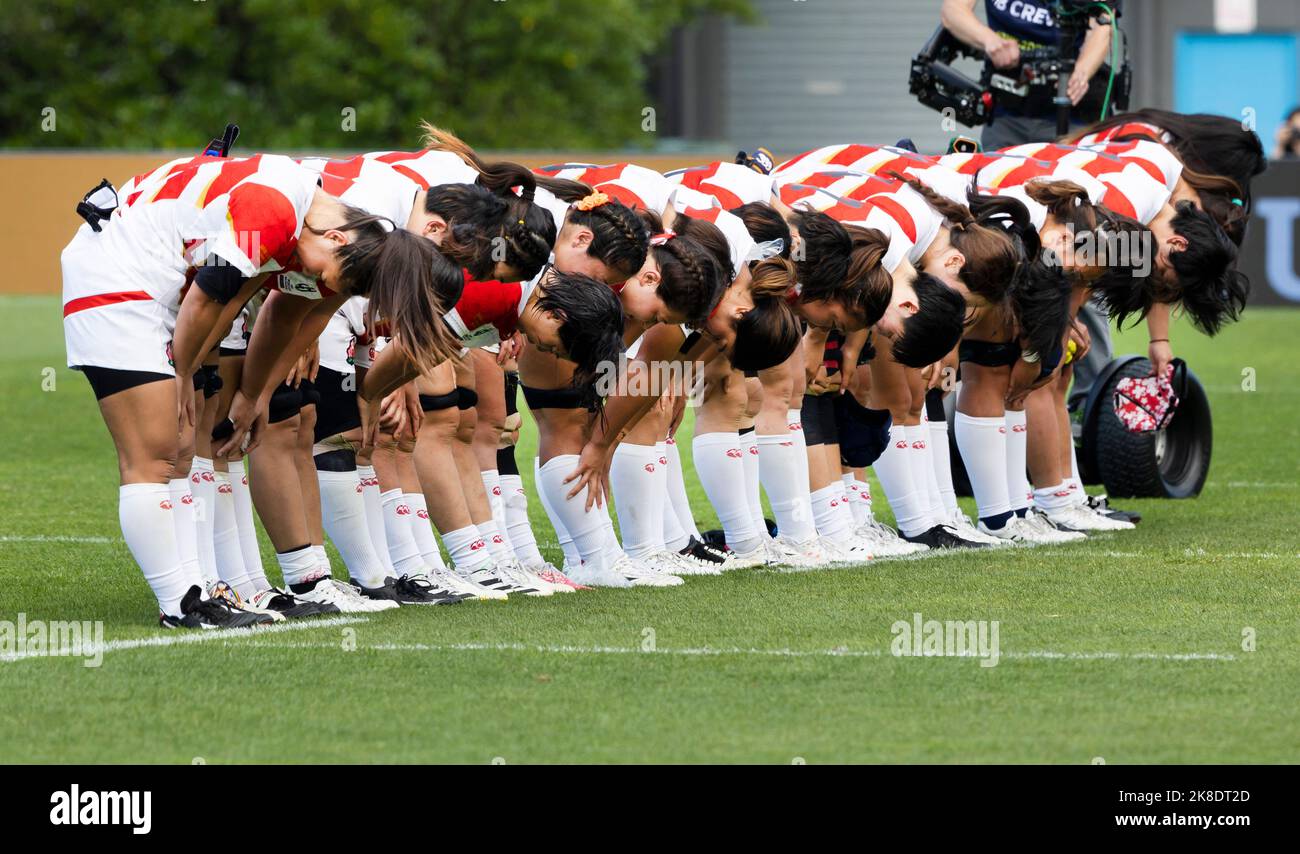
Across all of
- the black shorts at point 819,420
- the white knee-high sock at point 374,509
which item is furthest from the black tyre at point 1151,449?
the white knee-high sock at point 374,509

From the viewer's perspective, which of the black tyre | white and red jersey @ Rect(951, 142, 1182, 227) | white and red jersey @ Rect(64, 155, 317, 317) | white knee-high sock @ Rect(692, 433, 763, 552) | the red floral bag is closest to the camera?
white and red jersey @ Rect(64, 155, 317, 317)

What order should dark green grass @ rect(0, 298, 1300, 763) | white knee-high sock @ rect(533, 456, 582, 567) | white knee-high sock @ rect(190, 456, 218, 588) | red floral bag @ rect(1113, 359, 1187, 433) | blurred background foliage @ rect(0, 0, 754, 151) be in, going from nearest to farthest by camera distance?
dark green grass @ rect(0, 298, 1300, 763)
white knee-high sock @ rect(190, 456, 218, 588)
white knee-high sock @ rect(533, 456, 582, 567)
red floral bag @ rect(1113, 359, 1187, 433)
blurred background foliage @ rect(0, 0, 754, 151)

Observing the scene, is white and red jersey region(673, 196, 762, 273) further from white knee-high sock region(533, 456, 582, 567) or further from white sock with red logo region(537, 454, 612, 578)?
white knee-high sock region(533, 456, 582, 567)

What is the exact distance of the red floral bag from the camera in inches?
371

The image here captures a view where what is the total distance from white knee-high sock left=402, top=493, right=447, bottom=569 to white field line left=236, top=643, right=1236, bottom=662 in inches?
46.4

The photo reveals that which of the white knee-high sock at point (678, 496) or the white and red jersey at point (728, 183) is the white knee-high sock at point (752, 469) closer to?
the white knee-high sock at point (678, 496)

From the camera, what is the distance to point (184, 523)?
609cm

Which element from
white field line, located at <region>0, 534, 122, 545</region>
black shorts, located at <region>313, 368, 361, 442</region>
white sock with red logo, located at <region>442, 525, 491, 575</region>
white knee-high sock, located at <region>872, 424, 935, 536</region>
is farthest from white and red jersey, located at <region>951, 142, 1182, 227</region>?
white field line, located at <region>0, 534, 122, 545</region>

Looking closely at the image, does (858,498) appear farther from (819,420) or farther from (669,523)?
(669,523)

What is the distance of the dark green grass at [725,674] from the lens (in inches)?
181

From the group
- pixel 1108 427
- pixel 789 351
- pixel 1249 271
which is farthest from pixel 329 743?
pixel 1249 271

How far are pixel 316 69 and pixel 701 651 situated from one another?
2279cm

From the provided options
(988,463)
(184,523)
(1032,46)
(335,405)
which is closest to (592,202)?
(335,405)

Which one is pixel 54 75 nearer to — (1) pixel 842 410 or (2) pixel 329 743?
(1) pixel 842 410
